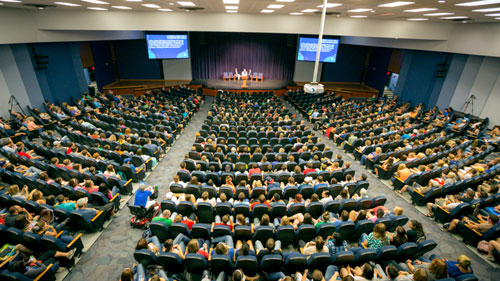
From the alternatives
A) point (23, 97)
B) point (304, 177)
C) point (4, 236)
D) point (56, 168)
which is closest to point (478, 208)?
point (304, 177)

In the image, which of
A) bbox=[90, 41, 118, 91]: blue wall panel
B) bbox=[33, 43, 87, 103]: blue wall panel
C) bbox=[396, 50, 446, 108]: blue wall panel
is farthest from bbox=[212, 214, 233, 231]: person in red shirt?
bbox=[90, 41, 118, 91]: blue wall panel

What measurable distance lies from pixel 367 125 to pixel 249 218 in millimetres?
7689

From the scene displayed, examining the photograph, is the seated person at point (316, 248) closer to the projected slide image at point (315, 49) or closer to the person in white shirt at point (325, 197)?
the person in white shirt at point (325, 197)

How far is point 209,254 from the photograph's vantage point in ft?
13.0

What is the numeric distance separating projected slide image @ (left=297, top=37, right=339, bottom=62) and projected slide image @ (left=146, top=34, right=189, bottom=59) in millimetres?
8361

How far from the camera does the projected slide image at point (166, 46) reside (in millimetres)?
15047

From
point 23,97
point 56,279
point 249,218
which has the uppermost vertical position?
point 23,97

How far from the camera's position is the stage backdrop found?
65.5ft

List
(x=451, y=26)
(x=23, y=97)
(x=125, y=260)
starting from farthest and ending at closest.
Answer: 1. (x=451, y=26)
2. (x=23, y=97)
3. (x=125, y=260)

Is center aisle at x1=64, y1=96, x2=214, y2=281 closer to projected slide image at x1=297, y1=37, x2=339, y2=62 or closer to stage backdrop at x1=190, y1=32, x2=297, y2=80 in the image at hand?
projected slide image at x1=297, y1=37, x2=339, y2=62

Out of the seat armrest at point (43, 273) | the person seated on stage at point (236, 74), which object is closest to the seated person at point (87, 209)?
the seat armrest at point (43, 273)

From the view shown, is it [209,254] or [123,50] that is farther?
[123,50]

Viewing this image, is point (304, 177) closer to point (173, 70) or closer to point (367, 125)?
point (367, 125)

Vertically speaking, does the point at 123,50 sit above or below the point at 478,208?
above
